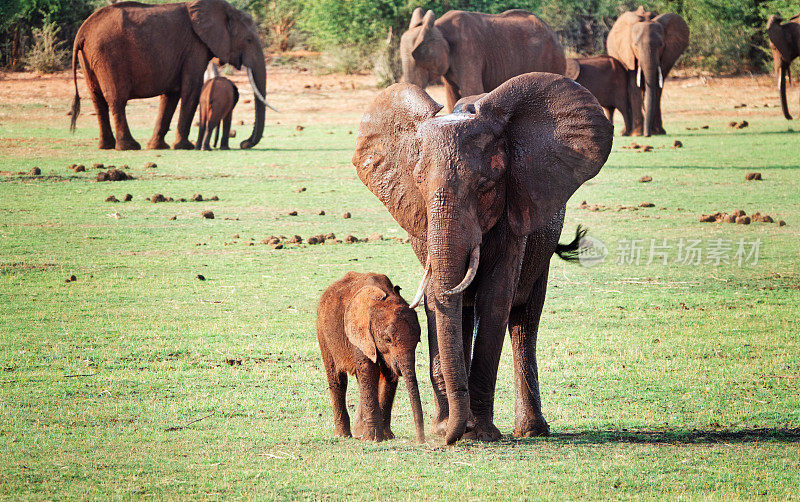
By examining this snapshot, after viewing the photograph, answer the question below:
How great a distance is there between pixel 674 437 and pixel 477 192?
1885 millimetres

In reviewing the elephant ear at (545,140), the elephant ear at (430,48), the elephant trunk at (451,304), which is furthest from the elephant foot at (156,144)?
the elephant trunk at (451,304)

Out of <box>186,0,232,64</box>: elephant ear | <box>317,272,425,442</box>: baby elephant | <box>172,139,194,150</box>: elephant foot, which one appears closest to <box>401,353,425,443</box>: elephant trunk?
<box>317,272,425,442</box>: baby elephant

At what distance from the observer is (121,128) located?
20.9m

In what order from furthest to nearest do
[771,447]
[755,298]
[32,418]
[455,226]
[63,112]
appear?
[63,112]
[755,298]
[32,418]
[771,447]
[455,226]

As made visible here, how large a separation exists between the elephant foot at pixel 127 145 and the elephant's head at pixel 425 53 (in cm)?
534

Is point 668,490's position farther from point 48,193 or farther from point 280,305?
point 48,193

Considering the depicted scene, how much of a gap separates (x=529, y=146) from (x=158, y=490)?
2779 mm

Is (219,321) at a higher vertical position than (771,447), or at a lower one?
lower

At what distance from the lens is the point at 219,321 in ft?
32.0

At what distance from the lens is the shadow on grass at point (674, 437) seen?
21.5 ft

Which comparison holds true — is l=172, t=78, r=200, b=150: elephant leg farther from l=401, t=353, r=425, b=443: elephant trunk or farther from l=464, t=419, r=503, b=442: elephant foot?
l=464, t=419, r=503, b=442: elephant foot

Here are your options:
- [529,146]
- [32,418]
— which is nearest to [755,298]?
[529,146]

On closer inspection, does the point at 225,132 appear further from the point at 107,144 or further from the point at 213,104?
the point at 107,144

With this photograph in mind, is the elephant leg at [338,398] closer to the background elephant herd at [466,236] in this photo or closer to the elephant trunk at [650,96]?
the background elephant herd at [466,236]
